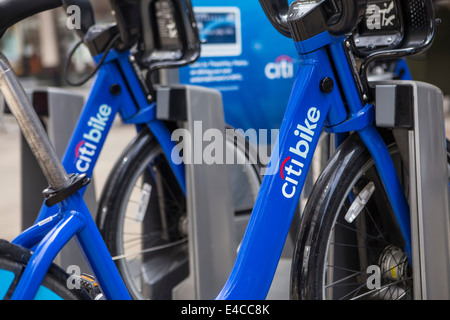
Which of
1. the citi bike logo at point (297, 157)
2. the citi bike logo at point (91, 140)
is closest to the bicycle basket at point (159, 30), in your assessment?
the citi bike logo at point (91, 140)

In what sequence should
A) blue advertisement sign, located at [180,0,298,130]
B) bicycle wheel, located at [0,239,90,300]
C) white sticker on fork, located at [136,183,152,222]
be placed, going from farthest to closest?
1. blue advertisement sign, located at [180,0,298,130]
2. white sticker on fork, located at [136,183,152,222]
3. bicycle wheel, located at [0,239,90,300]

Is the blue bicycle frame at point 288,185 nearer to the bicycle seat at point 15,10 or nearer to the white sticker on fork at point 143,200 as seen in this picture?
the bicycle seat at point 15,10

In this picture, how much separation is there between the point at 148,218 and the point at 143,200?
9 cm

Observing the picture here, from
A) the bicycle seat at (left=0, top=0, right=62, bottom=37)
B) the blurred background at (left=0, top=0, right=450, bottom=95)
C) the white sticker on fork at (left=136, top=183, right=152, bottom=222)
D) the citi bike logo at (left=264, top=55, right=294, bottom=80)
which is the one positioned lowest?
the white sticker on fork at (left=136, top=183, right=152, bottom=222)

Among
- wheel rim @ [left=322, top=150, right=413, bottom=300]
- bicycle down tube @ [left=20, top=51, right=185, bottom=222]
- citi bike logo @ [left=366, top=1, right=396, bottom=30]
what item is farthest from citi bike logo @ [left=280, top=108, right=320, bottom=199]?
bicycle down tube @ [left=20, top=51, right=185, bottom=222]

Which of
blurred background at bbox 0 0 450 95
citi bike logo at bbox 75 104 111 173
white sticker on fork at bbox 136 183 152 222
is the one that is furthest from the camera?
blurred background at bbox 0 0 450 95

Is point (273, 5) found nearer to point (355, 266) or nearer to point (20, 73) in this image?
point (355, 266)

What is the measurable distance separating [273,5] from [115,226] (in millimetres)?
965

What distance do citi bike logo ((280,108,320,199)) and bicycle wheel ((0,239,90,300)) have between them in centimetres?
52

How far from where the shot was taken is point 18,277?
109 centimetres

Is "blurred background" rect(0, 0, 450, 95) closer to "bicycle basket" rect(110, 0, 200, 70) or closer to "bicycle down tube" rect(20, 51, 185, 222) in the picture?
"bicycle basket" rect(110, 0, 200, 70)

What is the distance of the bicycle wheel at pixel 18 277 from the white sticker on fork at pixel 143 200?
1.01 metres

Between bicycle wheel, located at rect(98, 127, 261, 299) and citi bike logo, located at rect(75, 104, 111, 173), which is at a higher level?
citi bike logo, located at rect(75, 104, 111, 173)

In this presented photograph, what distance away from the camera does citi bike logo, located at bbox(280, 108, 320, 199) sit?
4.48 ft
